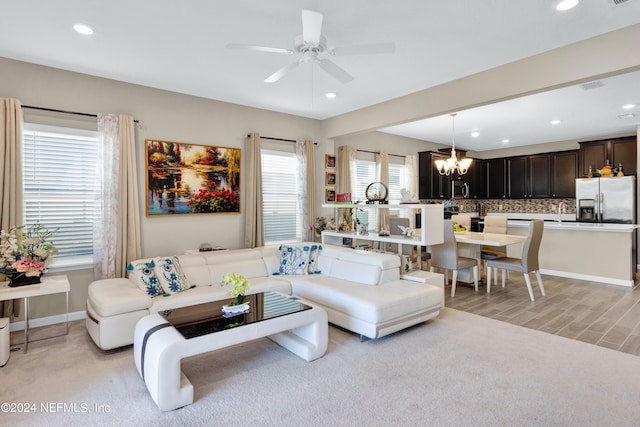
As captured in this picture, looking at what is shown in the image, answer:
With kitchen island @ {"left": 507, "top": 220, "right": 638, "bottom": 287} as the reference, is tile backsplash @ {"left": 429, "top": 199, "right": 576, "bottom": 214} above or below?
above

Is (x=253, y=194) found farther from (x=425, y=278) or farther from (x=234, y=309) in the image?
(x=425, y=278)

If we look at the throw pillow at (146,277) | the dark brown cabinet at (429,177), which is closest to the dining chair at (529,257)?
the dark brown cabinet at (429,177)

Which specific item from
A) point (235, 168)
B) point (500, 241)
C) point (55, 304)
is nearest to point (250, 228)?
point (235, 168)

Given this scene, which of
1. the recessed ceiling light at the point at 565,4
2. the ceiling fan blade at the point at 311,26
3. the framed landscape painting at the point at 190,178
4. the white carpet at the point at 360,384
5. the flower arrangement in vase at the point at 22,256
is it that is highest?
the recessed ceiling light at the point at 565,4

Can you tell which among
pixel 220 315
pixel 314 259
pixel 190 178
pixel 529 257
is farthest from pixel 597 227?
pixel 190 178

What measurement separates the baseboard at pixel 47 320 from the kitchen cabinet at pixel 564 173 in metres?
9.71

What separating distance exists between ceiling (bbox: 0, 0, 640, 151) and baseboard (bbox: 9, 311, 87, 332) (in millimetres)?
2842

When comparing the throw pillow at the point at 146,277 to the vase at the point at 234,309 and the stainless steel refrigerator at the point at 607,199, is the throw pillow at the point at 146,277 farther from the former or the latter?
the stainless steel refrigerator at the point at 607,199

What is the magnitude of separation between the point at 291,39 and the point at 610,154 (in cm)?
768

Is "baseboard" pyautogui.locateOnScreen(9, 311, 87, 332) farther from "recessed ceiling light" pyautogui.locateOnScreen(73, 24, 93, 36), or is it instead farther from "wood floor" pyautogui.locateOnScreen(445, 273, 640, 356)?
"wood floor" pyautogui.locateOnScreen(445, 273, 640, 356)

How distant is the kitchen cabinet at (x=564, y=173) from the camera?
8102 millimetres

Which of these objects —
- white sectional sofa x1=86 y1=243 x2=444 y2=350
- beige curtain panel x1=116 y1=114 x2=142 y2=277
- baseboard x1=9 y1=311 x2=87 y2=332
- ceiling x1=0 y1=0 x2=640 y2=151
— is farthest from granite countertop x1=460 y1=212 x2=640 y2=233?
baseboard x1=9 y1=311 x2=87 y2=332

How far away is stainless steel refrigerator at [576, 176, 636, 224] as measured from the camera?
22.5 ft

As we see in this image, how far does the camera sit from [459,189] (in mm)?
8898
